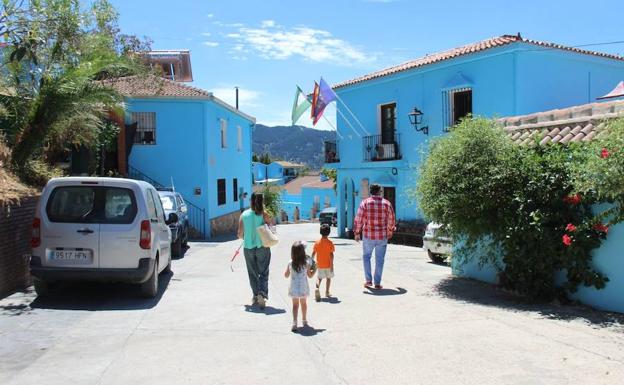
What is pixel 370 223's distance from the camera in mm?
8820

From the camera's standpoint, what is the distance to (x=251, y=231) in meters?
7.51

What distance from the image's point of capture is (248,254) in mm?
7574

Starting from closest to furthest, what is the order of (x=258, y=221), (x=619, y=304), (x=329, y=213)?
(x=619, y=304) → (x=258, y=221) → (x=329, y=213)

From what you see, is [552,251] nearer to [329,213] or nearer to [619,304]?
[619,304]

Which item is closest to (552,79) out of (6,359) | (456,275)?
(456,275)

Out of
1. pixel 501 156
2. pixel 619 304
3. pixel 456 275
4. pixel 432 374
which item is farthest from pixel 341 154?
pixel 432 374

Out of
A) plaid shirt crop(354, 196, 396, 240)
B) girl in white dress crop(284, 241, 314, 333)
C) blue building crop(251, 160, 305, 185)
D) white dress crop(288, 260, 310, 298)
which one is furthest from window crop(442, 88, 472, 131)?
blue building crop(251, 160, 305, 185)

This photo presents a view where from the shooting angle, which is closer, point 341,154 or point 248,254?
point 248,254

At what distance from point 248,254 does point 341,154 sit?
18457 millimetres

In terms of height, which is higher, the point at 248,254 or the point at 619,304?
the point at 248,254

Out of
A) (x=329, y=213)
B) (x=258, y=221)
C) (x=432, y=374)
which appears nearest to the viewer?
(x=432, y=374)

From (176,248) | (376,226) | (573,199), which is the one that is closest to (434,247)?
(376,226)

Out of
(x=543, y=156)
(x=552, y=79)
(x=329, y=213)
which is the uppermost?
(x=552, y=79)

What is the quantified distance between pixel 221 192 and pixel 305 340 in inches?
820
